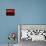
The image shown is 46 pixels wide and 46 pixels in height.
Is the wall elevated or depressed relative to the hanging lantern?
elevated

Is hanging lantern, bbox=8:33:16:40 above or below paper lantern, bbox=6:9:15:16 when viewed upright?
below

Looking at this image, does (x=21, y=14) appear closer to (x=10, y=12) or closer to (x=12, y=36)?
(x=10, y=12)

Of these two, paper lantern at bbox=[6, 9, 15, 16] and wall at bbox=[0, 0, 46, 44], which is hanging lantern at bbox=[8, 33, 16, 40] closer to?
wall at bbox=[0, 0, 46, 44]

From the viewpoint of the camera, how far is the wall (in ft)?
9.84

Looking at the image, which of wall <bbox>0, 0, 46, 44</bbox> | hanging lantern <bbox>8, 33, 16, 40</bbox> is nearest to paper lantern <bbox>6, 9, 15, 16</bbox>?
wall <bbox>0, 0, 46, 44</bbox>

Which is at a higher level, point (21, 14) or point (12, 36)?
point (21, 14)

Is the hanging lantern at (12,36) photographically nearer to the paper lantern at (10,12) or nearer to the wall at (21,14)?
the wall at (21,14)

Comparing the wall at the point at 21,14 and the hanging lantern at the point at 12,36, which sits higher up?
the wall at the point at 21,14

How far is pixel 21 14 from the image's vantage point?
9.92 feet

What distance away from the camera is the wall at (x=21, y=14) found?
3.00 m

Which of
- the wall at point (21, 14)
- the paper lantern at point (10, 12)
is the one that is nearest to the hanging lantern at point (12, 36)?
the wall at point (21, 14)

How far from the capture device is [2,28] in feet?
9.82

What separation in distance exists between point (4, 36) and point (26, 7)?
2.82 ft

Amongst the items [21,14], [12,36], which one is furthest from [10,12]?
[12,36]
